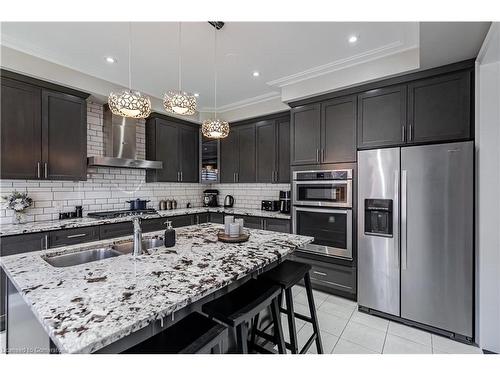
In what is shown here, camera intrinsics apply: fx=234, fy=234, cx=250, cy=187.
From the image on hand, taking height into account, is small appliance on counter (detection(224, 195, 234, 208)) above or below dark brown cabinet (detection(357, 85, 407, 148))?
below

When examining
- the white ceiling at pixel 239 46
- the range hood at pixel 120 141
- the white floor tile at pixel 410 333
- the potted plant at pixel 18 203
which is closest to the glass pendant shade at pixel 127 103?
the white ceiling at pixel 239 46

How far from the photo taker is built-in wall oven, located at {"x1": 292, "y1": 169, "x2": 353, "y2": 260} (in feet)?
9.22

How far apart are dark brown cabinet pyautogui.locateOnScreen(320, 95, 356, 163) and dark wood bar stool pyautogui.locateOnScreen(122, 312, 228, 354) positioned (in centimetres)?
245

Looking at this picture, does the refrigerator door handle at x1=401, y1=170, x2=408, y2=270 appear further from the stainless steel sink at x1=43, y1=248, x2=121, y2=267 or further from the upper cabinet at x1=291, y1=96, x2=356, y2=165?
the stainless steel sink at x1=43, y1=248, x2=121, y2=267

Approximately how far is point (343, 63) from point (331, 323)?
9.45 ft

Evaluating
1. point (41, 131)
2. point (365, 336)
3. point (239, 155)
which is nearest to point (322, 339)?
point (365, 336)

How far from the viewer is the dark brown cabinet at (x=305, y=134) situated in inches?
123

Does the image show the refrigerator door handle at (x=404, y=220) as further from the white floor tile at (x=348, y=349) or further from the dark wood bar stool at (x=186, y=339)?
the dark wood bar stool at (x=186, y=339)

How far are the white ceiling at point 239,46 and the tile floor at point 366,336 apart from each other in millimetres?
2547

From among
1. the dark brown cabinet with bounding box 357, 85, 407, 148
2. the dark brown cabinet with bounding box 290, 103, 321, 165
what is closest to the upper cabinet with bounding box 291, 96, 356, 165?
the dark brown cabinet with bounding box 290, 103, 321, 165

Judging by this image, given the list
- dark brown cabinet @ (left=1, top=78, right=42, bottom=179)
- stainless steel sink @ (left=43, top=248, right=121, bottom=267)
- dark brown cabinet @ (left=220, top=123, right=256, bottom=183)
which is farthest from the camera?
dark brown cabinet @ (left=220, top=123, right=256, bottom=183)

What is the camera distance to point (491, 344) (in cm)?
192

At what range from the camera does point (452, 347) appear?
2004mm

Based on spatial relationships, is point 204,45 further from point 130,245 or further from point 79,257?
point 79,257
